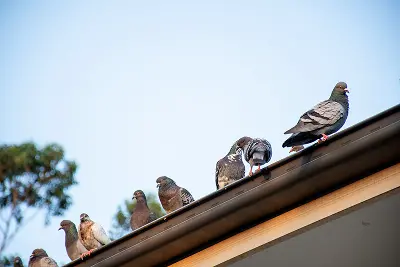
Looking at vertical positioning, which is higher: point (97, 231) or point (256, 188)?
point (97, 231)

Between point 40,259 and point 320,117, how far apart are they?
5903 mm

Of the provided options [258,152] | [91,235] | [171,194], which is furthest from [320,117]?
[91,235]

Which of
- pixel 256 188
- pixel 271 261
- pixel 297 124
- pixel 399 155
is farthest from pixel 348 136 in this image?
pixel 297 124

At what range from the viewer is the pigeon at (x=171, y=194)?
37.0ft

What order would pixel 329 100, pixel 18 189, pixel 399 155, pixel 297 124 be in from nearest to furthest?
pixel 399 155 < pixel 297 124 < pixel 329 100 < pixel 18 189

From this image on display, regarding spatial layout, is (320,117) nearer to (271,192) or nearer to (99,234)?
(271,192)

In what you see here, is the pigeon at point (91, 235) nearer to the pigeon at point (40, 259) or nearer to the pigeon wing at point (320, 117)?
the pigeon at point (40, 259)

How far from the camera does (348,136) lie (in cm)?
554

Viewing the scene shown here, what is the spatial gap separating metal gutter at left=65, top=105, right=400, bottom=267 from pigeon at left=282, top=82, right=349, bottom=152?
43.9 inches

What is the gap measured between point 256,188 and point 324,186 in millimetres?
467

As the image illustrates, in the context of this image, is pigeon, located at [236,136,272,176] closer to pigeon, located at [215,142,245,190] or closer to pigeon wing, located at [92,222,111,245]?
pigeon, located at [215,142,245,190]

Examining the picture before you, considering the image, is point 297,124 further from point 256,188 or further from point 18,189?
point 18,189

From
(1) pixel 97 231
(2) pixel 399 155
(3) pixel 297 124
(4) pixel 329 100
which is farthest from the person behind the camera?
(1) pixel 97 231

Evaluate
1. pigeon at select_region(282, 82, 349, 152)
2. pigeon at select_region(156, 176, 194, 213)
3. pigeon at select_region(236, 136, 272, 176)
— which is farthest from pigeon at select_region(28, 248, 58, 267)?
pigeon at select_region(282, 82, 349, 152)
